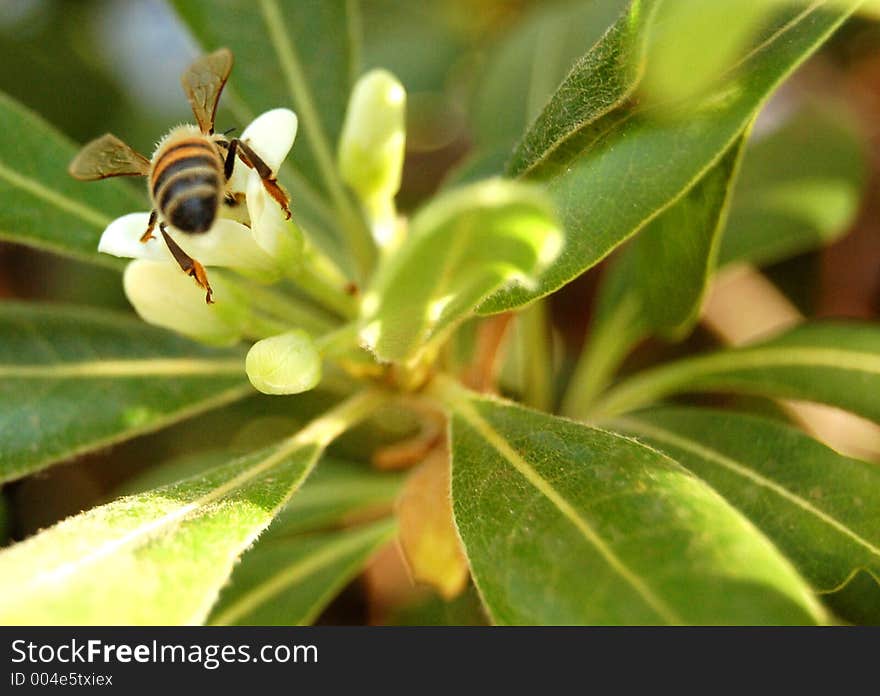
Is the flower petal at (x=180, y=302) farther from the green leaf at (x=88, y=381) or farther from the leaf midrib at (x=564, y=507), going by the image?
the leaf midrib at (x=564, y=507)

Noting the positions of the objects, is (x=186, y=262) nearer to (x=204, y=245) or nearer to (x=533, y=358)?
(x=204, y=245)

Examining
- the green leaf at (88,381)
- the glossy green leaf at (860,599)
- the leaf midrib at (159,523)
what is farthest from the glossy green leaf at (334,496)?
the glossy green leaf at (860,599)

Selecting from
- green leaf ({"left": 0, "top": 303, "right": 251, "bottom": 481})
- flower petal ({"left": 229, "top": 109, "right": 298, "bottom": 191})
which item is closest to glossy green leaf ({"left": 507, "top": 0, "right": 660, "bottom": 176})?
flower petal ({"left": 229, "top": 109, "right": 298, "bottom": 191})

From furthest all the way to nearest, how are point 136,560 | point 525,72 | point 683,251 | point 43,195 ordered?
point 525,72
point 43,195
point 683,251
point 136,560

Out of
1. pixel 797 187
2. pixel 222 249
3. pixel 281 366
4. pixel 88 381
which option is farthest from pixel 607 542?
pixel 797 187

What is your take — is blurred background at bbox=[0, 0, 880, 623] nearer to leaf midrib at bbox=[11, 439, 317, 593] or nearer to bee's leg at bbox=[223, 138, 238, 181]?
leaf midrib at bbox=[11, 439, 317, 593]
